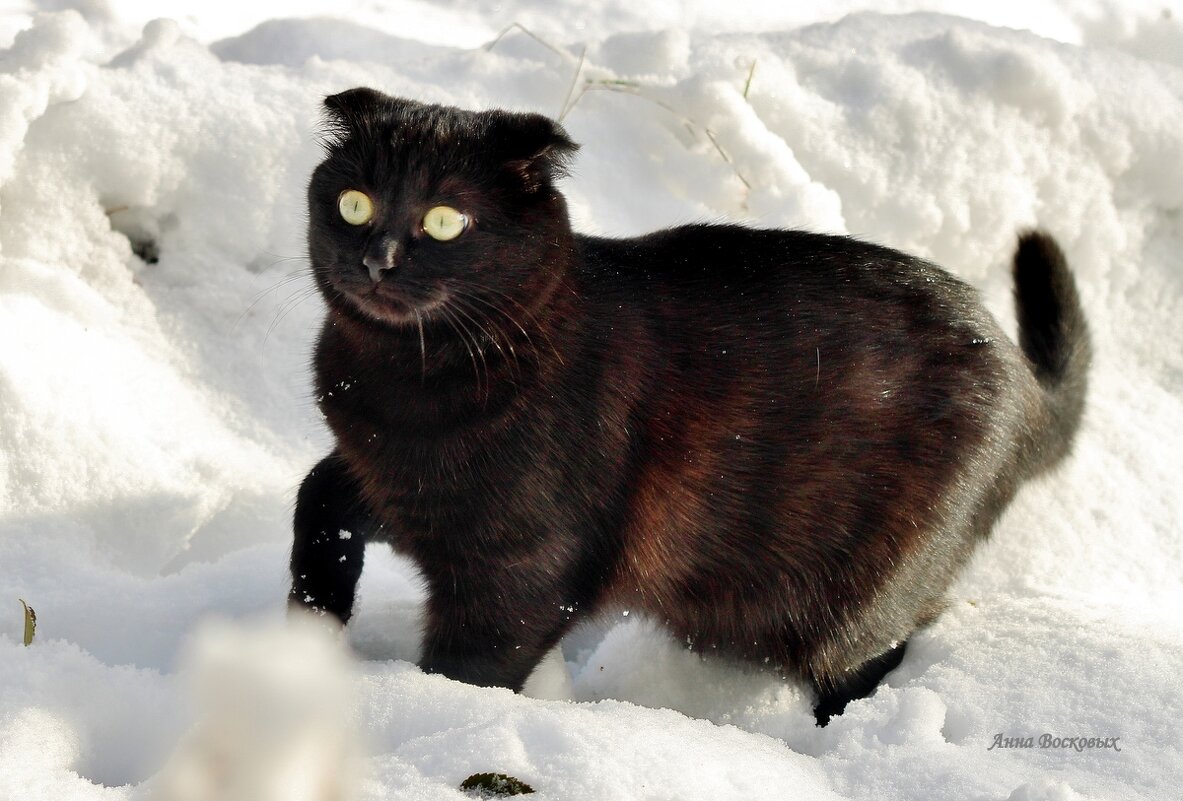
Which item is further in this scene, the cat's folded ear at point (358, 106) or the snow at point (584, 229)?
the cat's folded ear at point (358, 106)

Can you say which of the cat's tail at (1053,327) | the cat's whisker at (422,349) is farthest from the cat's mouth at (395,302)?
the cat's tail at (1053,327)

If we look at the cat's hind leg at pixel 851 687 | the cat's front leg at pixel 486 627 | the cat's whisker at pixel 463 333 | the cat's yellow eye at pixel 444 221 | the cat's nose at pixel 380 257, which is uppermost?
the cat's yellow eye at pixel 444 221

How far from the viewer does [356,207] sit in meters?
1.83

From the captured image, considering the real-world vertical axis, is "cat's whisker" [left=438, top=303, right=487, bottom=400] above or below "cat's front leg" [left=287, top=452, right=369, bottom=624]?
above

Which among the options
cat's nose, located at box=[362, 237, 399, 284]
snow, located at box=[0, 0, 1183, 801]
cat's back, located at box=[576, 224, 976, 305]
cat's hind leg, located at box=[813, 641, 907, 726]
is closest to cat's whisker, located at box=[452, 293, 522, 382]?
cat's nose, located at box=[362, 237, 399, 284]

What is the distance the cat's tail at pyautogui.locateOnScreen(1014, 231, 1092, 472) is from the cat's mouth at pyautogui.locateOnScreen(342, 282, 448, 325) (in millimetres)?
1463

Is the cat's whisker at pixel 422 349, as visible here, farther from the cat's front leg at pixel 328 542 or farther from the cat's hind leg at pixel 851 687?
the cat's hind leg at pixel 851 687

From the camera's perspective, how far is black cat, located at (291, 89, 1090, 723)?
1.86m

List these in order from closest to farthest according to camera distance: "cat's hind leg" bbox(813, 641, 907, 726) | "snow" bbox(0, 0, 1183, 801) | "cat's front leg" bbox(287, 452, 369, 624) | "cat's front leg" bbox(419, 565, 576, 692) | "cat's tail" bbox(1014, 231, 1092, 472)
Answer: "snow" bbox(0, 0, 1183, 801)
"cat's front leg" bbox(419, 565, 576, 692)
"cat's front leg" bbox(287, 452, 369, 624)
"cat's hind leg" bbox(813, 641, 907, 726)
"cat's tail" bbox(1014, 231, 1092, 472)

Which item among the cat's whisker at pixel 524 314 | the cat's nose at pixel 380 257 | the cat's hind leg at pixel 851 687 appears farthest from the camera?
the cat's hind leg at pixel 851 687

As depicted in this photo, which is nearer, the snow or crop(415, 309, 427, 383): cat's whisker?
the snow

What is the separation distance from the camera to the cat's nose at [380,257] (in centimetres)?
174

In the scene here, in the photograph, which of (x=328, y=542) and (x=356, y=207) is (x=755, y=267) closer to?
(x=356, y=207)

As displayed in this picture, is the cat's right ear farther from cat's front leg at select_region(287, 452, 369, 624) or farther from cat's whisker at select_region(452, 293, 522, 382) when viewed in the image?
cat's front leg at select_region(287, 452, 369, 624)
